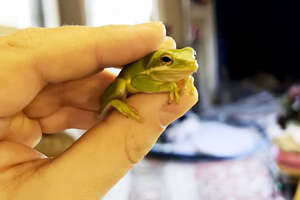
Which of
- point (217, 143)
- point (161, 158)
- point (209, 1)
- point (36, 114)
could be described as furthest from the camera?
point (209, 1)

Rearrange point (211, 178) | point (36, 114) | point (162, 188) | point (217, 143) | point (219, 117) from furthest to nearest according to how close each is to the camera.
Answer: point (219, 117) < point (217, 143) < point (211, 178) < point (162, 188) < point (36, 114)

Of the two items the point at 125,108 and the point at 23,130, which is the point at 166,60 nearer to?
the point at 125,108

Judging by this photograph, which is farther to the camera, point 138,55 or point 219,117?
point 219,117

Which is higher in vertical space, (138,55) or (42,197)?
(138,55)

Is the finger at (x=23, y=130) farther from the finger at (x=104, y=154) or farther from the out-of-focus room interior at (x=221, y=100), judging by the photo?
the out-of-focus room interior at (x=221, y=100)

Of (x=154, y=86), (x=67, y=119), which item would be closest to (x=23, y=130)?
(x=67, y=119)

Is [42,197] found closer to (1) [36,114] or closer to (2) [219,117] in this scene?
(1) [36,114]

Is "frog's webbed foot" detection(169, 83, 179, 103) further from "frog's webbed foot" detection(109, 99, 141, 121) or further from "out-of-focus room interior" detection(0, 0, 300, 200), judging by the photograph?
"out-of-focus room interior" detection(0, 0, 300, 200)

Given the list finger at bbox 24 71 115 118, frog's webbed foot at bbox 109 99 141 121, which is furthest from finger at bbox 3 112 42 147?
frog's webbed foot at bbox 109 99 141 121

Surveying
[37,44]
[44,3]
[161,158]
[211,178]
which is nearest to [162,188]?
[211,178]
